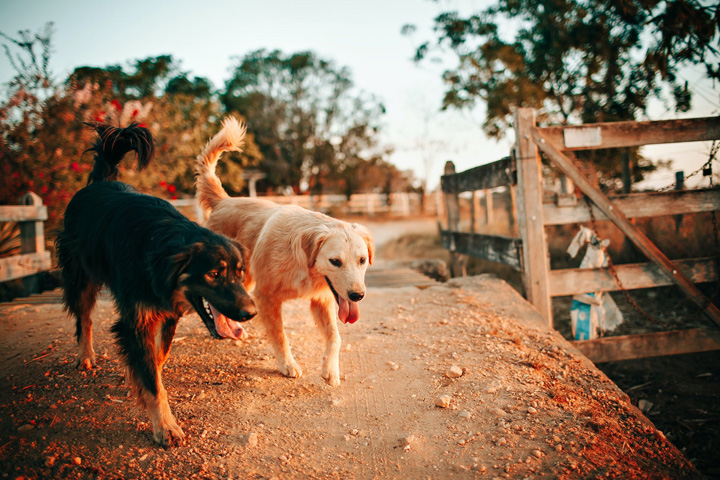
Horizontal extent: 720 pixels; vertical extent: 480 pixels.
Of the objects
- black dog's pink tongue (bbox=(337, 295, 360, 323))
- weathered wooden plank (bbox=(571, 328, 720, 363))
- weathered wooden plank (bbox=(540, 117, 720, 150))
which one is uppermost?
weathered wooden plank (bbox=(540, 117, 720, 150))

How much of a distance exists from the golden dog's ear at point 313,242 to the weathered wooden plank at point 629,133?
9.29 feet

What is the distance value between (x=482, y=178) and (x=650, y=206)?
6.40 ft

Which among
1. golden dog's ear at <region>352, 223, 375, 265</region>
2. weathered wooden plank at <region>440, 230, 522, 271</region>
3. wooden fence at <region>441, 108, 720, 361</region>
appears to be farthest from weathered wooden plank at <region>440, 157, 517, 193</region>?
golden dog's ear at <region>352, 223, 375, 265</region>

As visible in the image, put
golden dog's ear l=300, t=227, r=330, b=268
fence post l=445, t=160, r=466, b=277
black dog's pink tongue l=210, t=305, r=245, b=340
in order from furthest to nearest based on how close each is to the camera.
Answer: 1. fence post l=445, t=160, r=466, b=277
2. golden dog's ear l=300, t=227, r=330, b=268
3. black dog's pink tongue l=210, t=305, r=245, b=340

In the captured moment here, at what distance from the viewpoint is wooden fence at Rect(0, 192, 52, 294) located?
575 cm

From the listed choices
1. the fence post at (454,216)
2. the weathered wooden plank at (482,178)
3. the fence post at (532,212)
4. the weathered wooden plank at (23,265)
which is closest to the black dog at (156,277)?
the fence post at (532,212)

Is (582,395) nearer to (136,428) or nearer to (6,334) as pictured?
(136,428)

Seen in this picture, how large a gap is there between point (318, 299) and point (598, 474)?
85.5 inches

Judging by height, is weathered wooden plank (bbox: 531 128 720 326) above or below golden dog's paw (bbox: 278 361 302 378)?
above

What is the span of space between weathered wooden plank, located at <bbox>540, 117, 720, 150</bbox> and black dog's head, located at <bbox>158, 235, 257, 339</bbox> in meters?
3.69

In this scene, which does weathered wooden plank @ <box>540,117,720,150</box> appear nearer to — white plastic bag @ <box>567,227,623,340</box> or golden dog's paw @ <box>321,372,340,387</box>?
white plastic bag @ <box>567,227,623,340</box>

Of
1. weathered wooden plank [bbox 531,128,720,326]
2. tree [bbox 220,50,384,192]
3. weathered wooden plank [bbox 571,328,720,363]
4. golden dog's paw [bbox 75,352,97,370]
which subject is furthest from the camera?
tree [bbox 220,50,384,192]

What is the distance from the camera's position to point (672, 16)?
668 cm

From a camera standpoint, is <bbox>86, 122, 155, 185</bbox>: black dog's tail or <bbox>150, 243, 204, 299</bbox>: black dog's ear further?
<bbox>86, 122, 155, 185</bbox>: black dog's tail
